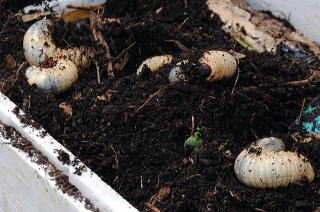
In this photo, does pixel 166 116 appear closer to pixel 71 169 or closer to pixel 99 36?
pixel 71 169

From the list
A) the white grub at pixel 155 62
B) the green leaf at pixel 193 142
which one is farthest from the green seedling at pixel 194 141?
the white grub at pixel 155 62

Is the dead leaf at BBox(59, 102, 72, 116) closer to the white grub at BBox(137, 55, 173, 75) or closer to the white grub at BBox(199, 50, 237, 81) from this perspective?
the white grub at BBox(137, 55, 173, 75)

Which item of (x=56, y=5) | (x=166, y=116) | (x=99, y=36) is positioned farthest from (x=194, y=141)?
(x=56, y=5)

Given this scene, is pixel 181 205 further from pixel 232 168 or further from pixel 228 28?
pixel 228 28

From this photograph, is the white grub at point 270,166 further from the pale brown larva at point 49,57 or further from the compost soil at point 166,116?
the pale brown larva at point 49,57

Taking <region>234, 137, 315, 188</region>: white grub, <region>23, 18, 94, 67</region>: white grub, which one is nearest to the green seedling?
<region>234, 137, 315, 188</region>: white grub
